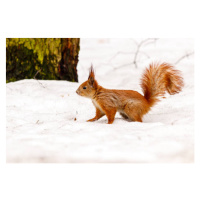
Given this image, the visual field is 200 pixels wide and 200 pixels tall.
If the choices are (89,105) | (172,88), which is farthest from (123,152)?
(89,105)

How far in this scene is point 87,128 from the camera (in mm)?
2498

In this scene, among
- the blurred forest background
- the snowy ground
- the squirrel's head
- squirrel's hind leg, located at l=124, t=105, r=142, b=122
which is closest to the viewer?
the snowy ground

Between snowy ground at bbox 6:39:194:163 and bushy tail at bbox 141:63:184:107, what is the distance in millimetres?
243

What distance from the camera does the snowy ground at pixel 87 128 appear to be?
1.88 metres

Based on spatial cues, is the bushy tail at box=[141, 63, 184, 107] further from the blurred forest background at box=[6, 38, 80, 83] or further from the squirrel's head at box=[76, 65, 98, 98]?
the blurred forest background at box=[6, 38, 80, 83]

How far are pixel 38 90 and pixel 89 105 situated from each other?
78cm

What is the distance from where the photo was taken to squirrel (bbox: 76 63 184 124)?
9.90 feet

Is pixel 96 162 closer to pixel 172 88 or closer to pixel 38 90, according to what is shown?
pixel 172 88

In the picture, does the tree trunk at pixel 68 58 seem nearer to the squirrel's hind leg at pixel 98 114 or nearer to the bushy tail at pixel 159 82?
the squirrel's hind leg at pixel 98 114

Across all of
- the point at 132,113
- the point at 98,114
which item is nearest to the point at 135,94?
the point at 132,113

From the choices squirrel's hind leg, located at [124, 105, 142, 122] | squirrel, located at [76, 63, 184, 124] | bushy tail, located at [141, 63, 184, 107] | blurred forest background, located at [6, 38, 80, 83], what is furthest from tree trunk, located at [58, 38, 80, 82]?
squirrel's hind leg, located at [124, 105, 142, 122]

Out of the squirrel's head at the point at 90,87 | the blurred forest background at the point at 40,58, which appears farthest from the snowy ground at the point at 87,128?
the squirrel's head at the point at 90,87

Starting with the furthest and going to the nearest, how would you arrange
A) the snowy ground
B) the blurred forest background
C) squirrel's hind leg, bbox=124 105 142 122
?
the blurred forest background → squirrel's hind leg, bbox=124 105 142 122 → the snowy ground

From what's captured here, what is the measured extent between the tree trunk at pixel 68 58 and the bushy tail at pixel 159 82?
1572mm
